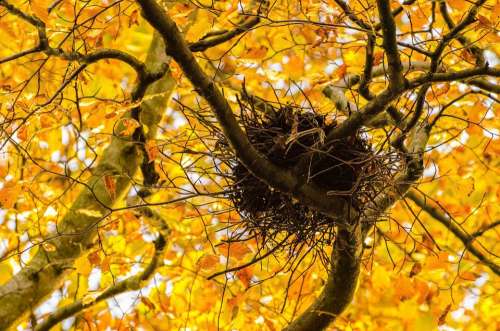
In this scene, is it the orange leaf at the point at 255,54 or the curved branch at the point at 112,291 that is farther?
the orange leaf at the point at 255,54

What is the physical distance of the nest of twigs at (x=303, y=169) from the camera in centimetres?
208

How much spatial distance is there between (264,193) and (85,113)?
215 cm

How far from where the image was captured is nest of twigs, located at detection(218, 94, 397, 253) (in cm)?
208

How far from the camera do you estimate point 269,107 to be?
8.02 ft

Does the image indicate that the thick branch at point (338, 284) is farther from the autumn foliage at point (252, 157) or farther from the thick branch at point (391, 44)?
the thick branch at point (391, 44)

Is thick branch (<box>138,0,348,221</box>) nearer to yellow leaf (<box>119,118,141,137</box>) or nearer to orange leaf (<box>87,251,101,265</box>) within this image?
yellow leaf (<box>119,118,141,137</box>)

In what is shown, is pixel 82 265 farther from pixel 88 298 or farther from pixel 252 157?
pixel 252 157

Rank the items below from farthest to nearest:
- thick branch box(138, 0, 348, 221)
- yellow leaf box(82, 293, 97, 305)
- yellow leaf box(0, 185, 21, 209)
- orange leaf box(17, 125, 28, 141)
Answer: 1. yellow leaf box(82, 293, 97, 305)
2. yellow leaf box(0, 185, 21, 209)
3. orange leaf box(17, 125, 28, 141)
4. thick branch box(138, 0, 348, 221)

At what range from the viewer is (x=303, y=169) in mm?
2061

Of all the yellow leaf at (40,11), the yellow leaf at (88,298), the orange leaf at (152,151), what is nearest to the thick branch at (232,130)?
the yellow leaf at (40,11)

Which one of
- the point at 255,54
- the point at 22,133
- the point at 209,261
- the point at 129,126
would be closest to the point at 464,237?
the point at 209,261

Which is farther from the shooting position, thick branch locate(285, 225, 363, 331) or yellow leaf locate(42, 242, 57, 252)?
yellow leaf locate(42, 242, 57, 252)

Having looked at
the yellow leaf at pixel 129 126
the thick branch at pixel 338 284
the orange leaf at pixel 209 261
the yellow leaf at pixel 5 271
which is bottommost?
the thick branch at pixel 338 284

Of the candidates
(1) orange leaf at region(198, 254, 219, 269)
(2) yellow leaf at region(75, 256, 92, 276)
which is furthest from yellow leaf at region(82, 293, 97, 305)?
(1) orange leaf at region(198, 254, 219, 269)
